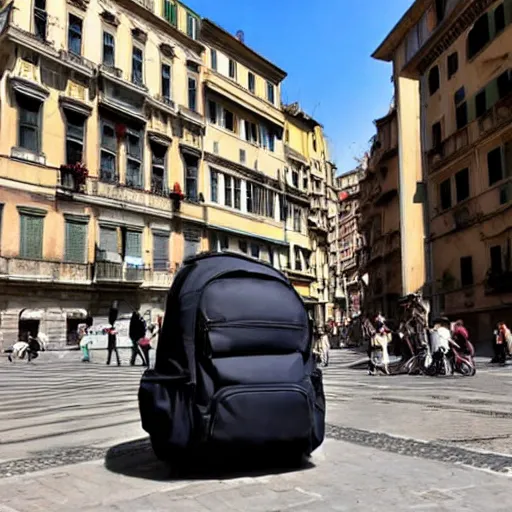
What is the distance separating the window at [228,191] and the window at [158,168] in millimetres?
5033

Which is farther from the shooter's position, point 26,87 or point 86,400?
point 26,87

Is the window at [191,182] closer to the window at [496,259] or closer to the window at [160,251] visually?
the window at [160,251]

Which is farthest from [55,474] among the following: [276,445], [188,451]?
[276,445]

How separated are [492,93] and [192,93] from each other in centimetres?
1665

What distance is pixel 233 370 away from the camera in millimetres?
4570

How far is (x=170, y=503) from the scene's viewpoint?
405 cm

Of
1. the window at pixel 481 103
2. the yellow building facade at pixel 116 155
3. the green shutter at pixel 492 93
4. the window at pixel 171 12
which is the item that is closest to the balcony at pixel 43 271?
the yellow building facade at pixel 116 155

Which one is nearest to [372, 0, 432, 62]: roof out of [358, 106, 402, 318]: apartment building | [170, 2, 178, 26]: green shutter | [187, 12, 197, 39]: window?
[358, 106, 402, 318]: apartment building

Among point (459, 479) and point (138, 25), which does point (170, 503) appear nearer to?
point (459, 479)

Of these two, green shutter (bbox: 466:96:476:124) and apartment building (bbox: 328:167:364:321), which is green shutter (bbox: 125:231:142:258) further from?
apartment building (bbox: 328:167:364:321)

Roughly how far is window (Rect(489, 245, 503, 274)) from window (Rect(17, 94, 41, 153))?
19.6m

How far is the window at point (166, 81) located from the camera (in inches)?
1352

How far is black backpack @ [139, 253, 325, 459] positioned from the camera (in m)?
4.46

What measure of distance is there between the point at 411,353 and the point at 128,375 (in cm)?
818
